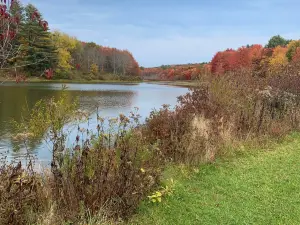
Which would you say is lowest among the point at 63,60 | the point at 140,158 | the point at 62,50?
the point at 140,158

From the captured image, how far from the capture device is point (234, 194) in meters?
4.87

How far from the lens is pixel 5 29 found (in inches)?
123

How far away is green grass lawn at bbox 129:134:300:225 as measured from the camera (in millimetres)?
4125

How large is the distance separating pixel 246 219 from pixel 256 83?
680 centimetres

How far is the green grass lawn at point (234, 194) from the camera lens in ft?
13.5

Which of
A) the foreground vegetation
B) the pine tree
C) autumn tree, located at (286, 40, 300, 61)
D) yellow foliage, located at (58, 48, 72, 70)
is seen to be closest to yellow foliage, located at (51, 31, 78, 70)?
yellow foliage, located at (58, 48, 72, 70)

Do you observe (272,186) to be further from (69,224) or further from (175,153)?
(69,224)

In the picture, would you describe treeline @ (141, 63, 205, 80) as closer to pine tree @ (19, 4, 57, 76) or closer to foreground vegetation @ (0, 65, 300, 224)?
foreground vegetation @ (0, 65, 300, 224)

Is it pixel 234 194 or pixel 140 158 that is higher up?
pixel 140 158

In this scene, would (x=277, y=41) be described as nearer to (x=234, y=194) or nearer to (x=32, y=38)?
(x=234, y=194)

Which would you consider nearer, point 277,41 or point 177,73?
point 277,41

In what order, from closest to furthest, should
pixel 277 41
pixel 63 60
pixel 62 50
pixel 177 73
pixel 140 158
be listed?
pixel 140 158, pixel 63 60, pixel 62 50, pixel 277 41, pixel 177 73

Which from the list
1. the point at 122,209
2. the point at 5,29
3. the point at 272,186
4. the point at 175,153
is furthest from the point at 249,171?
the point at 5,29

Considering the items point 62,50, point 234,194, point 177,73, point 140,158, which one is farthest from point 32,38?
point 177,73
